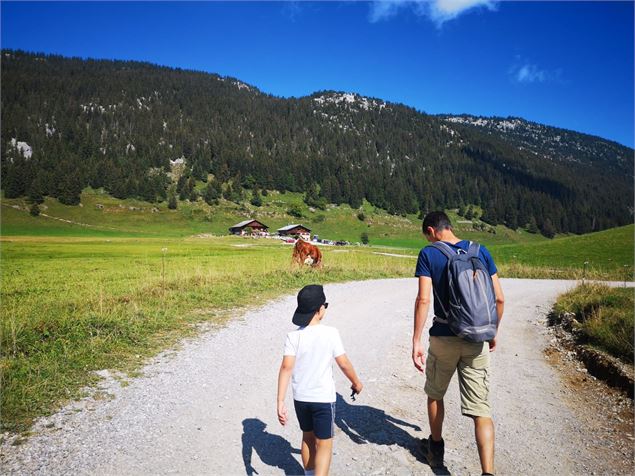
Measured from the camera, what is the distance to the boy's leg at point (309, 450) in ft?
11.3

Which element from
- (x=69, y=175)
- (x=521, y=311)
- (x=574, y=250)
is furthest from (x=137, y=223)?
(x=521, y=311)

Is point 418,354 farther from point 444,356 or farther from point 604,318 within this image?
point 604,318

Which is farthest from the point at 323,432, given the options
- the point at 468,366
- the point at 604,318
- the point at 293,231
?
the point at 293,231

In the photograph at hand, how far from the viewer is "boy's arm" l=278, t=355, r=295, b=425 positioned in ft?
10.9

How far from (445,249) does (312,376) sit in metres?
1.84

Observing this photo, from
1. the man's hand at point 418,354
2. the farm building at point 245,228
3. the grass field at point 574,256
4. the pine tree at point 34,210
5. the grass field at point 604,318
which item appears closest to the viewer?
the man's hand at point 418,354

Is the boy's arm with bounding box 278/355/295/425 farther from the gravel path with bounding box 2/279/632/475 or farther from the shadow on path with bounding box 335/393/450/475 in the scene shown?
the shadow on path with bounding box 335/393/450/475

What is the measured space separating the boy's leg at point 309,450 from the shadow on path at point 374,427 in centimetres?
119

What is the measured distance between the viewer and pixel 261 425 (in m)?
4.66

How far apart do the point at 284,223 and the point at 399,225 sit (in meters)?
43.1

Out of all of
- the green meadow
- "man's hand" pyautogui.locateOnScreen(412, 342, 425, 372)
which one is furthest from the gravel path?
"man's hand" pyautogui.locateOnScreen(412, 342, 425, 372)

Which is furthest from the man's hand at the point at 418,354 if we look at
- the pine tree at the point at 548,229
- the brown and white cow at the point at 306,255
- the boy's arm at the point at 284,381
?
the pine tree at the point at 548,229

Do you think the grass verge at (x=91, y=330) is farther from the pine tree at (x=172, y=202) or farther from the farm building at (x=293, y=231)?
the pine tree at (x=172, y=202)

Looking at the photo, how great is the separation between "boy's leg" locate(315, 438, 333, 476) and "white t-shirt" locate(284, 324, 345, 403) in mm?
362
